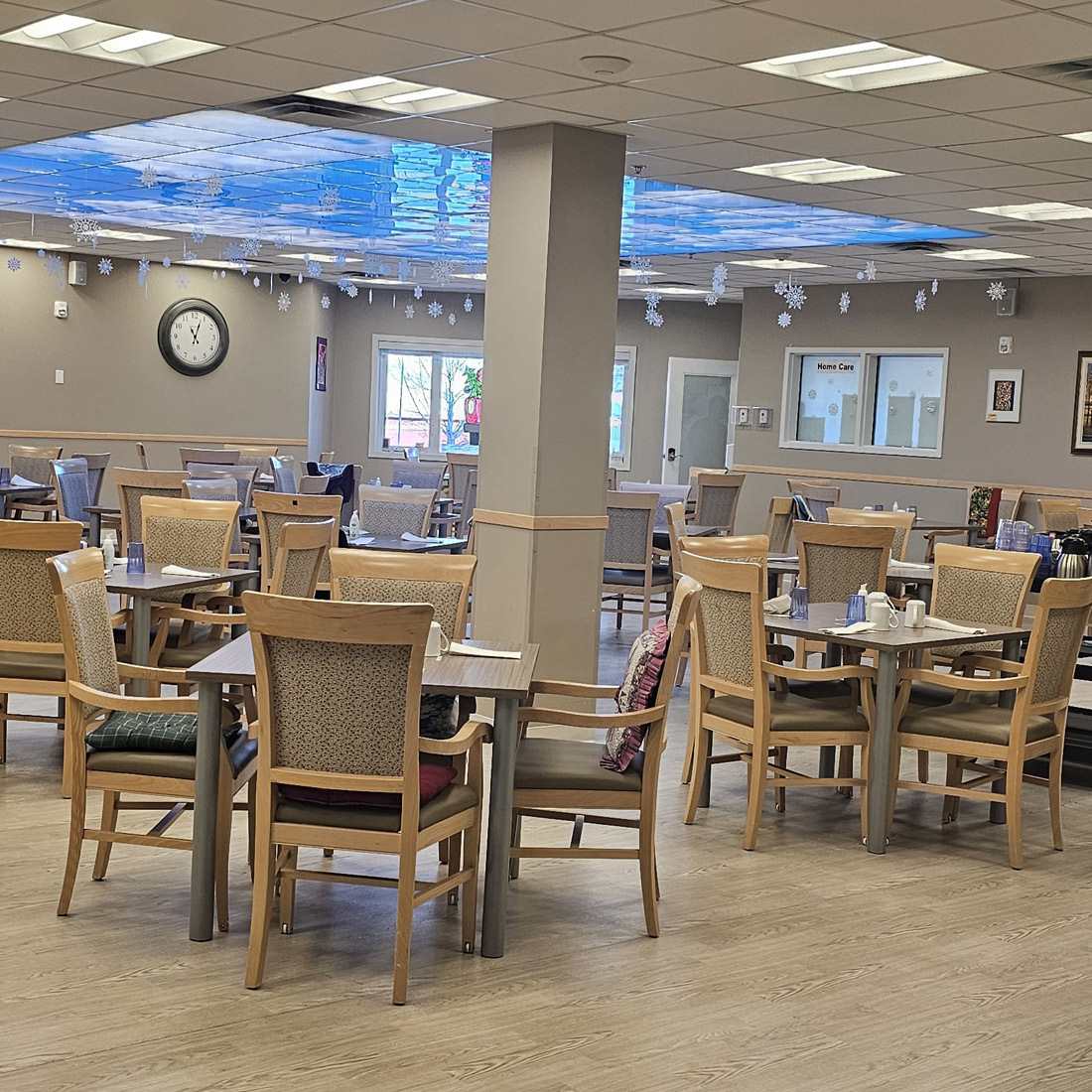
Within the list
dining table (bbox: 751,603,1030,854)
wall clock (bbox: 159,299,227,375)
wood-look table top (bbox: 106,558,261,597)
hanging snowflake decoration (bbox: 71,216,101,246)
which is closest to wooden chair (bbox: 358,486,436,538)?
wood-look table top (bbox: 106,558,261,597)

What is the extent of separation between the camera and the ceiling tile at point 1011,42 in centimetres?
467

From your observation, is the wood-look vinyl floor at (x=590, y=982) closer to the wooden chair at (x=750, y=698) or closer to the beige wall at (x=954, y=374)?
the wooden chair at (x=750, y=698)

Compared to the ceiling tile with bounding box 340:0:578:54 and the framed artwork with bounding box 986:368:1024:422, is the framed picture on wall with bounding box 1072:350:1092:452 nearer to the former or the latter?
the framed artwork with bounding box 986:368:1024:422

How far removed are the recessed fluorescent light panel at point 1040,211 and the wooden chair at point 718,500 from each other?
283 centimetres

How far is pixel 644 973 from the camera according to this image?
12.8 ft

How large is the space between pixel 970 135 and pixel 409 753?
4.38m

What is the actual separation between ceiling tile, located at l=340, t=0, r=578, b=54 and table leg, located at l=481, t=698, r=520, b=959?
2384 millimetres

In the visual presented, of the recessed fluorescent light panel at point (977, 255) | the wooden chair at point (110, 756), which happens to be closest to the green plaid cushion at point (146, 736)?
the wooden chair at point (110, 756)

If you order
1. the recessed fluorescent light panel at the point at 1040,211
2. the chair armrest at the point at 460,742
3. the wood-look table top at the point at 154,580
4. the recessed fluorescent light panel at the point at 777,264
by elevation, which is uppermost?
the recessed fluorescent light panel at the point at 777,264

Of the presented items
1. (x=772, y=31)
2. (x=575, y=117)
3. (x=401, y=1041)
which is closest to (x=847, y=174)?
(x=575, y=117)

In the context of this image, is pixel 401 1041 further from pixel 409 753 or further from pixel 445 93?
pixel 445 93

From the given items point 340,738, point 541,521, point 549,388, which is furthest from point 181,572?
point 340,738

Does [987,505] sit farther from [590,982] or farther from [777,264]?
[590,982]

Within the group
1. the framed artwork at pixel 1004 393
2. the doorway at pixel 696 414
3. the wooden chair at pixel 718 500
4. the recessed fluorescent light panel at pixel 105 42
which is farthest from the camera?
the doorway at pixel 696 414
